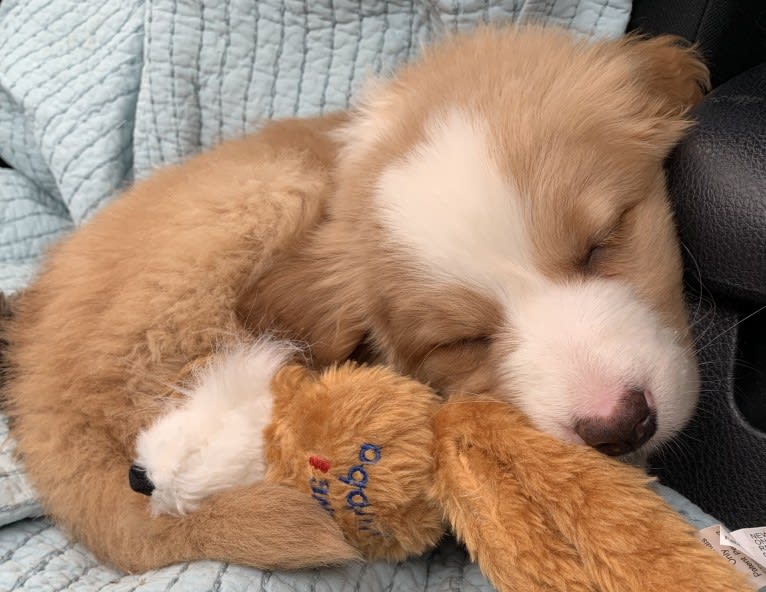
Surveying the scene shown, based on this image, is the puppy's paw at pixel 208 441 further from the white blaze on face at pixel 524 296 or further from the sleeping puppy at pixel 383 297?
the white blaze on face at pixel 524 296

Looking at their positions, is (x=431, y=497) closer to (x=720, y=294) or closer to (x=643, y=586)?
(x=643, y=586)

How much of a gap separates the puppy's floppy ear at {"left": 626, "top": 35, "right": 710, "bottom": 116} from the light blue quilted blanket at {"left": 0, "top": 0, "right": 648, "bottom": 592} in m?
0.28

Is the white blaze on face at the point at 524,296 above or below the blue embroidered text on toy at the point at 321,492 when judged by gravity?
above

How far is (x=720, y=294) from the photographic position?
1.28 metres

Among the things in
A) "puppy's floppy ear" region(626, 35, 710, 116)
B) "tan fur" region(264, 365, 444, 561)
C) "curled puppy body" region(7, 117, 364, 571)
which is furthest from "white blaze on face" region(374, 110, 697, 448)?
"puppy's floppy ear" region(626, 35, 710, 116)

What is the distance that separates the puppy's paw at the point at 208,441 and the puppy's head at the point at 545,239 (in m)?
0.37

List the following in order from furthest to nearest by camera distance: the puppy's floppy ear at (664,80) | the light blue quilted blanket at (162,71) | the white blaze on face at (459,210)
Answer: the light blue quilted blanket at (162,71) → the puppy's floppy ear at (664,80) → the white blaze on face at (459,210)

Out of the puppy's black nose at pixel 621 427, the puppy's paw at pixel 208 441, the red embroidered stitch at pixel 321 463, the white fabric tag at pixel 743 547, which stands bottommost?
the puppy's paw at pixel 208 441

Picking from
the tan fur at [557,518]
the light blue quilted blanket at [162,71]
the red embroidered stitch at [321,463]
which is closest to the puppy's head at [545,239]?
the tan fur at [557,518]

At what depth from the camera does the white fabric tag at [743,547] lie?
1.08m

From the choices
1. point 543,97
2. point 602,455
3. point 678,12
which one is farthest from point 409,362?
point 678,12

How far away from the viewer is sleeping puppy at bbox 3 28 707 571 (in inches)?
49.8

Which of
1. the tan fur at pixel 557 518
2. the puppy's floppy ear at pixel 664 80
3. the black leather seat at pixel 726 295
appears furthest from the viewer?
the puppy's floppy ear at pixel 664 80

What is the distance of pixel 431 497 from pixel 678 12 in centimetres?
131
